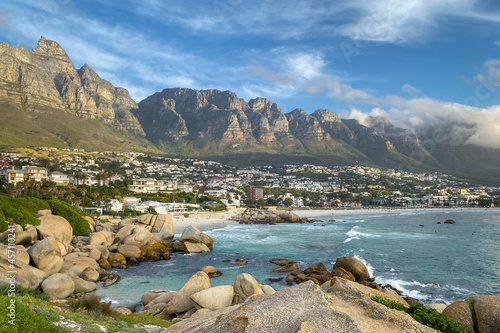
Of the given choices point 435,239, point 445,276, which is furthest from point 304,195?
point 445,276

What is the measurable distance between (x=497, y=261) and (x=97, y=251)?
4071 centimetres

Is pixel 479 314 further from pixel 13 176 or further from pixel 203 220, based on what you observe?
pixel 13 176

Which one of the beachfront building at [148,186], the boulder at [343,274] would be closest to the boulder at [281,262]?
the boulder at [343,274]

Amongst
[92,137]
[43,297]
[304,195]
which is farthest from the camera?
[92,137]

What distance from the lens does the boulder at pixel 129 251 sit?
99.9 ft

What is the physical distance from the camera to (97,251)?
1097 inches

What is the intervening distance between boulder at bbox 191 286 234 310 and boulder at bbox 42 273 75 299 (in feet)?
28.5

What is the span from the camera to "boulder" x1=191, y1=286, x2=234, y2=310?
1453 cm

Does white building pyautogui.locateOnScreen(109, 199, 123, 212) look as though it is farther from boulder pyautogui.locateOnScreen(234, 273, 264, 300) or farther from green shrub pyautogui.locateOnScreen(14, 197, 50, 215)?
boulder pyautogui.locateOnScreen(234, 273, 264, 300)

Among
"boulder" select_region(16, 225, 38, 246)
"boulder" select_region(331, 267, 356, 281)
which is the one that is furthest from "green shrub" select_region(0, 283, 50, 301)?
"boulder" select_region(331, 267, 356, 281)

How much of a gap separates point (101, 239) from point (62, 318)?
79.9 ft

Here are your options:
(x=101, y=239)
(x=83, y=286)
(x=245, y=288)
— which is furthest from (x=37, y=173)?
(x=245, y=288)

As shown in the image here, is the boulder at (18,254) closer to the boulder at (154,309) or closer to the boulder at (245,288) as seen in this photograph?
the boulder at (154,309)

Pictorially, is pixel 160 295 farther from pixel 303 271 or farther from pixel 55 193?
pixel 55 193
